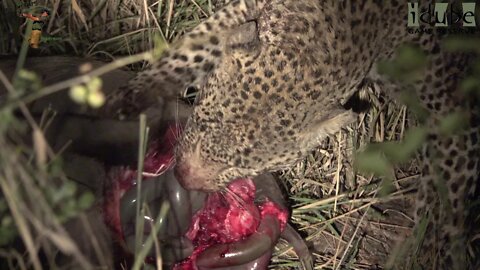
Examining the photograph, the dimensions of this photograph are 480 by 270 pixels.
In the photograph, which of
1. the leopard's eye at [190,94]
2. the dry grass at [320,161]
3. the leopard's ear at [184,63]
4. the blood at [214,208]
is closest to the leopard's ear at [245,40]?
the leopard's ear at [184,63]

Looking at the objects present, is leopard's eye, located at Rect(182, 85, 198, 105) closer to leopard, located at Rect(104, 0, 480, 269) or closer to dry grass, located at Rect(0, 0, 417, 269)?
leopard, located at Rect(104, 0, 480, 269)

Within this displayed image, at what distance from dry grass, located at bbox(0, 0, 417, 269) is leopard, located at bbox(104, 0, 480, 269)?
1.28ft

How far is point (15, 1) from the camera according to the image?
4551 millimetres

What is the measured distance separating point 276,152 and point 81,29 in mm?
1834

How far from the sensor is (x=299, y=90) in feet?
10.7

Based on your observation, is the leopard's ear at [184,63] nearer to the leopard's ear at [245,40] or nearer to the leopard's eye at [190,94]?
the leopard's eye at [190,94]

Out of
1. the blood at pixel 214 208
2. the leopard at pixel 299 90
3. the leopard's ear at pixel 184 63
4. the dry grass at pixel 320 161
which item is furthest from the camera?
the dry grass at pixel 320 161

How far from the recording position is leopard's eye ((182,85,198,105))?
169 inches

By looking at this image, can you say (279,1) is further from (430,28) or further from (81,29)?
(81,29)

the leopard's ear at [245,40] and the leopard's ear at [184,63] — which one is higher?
the leopard's ear at [245,40]

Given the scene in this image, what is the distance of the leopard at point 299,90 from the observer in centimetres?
324

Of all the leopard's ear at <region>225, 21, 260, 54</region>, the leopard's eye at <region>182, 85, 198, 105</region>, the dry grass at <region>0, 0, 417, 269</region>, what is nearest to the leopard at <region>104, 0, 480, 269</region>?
the leopard's ear at <region>225, 21, 260, 54</region>

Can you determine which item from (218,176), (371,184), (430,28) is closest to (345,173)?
(371,184)

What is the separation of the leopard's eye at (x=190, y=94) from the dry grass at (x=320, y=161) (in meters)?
0.35
